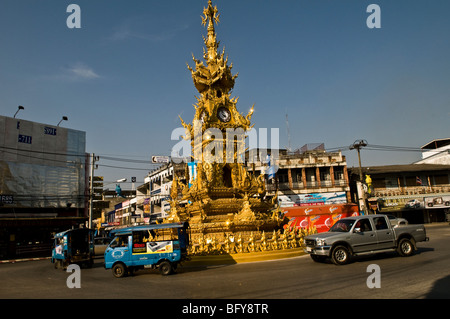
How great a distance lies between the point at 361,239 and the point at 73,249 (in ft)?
56.0

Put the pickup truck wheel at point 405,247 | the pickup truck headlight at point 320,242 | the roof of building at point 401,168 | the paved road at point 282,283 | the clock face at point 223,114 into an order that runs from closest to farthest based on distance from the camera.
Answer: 1. the paved road at point 282,283
2. the pickup truck headlight at point 320,242
3. the pickup truck wheel at point 405,247
4. the clock face at point 223,114
5. the roof of building at point 401,168

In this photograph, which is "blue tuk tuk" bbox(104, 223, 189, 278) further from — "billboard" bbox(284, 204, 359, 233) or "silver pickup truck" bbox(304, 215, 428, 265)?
"billboard" bbox(284, 204, 359, 233)

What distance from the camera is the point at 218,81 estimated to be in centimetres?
2128

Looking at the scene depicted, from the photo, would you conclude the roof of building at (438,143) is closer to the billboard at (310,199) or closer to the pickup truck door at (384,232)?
the billboard at (310,199)

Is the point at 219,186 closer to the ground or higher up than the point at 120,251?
higher up

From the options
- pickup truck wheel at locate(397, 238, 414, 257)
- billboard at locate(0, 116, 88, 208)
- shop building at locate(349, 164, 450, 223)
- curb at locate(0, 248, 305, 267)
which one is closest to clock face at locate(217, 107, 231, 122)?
curb at locate(0, 248, 305, 267)

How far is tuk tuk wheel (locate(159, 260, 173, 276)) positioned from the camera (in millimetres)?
12961

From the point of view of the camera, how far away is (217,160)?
20.1m

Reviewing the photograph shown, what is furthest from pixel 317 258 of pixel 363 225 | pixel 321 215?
pixel 321 215

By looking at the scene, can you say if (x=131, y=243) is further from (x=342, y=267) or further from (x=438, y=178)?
(x=438, y=178)

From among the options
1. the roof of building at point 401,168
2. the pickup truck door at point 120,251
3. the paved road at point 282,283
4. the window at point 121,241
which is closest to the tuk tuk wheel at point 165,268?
the paved road at point 282,283

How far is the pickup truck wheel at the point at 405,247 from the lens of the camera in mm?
13680

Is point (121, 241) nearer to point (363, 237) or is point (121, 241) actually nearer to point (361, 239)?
point (361, 239)
